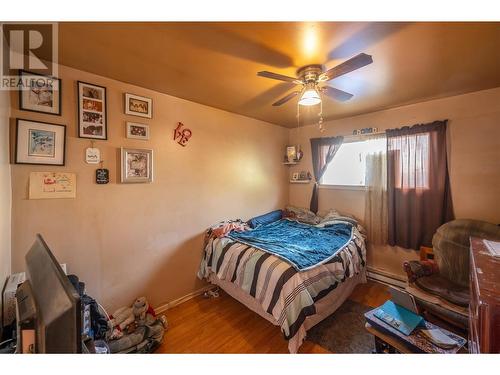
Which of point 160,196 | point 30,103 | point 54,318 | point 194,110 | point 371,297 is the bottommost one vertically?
point 371,297

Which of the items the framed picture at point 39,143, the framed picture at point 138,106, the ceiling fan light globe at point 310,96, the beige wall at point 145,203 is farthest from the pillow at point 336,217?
the framed picture at point 39,143

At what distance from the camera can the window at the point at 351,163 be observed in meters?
3.00

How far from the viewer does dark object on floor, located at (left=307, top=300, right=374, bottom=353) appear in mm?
1730

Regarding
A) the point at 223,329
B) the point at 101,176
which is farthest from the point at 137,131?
the point at 223,329

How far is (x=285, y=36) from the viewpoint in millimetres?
1320

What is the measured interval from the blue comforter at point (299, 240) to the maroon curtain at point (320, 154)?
65 cm

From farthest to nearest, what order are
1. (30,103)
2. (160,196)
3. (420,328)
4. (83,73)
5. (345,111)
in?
(345,111) → (160,196) → (83,73) → (30,103) → (420,328)

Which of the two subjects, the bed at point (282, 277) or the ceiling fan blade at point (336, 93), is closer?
the bed at point (282, 277)

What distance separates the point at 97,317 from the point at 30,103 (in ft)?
5.49

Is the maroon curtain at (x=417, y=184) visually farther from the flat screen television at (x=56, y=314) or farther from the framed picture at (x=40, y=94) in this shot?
the framed picture at (x=40, y=94)

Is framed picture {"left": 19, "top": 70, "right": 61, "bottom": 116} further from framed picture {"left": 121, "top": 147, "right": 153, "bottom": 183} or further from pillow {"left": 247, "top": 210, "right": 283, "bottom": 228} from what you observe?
pillow {"left": 247, "top": 210, "right": 283, "bottom": 228}

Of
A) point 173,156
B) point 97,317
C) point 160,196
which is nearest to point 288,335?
point 97,317

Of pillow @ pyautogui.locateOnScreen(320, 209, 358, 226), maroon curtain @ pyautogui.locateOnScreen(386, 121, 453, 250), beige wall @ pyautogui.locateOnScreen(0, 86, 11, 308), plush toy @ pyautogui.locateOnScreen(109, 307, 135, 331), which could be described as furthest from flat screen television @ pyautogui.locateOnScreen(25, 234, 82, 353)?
maroon curtain @ pyautogui.locateOnScreen(386, 121, 453, 250)

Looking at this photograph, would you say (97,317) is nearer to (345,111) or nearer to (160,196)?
(160,196)
